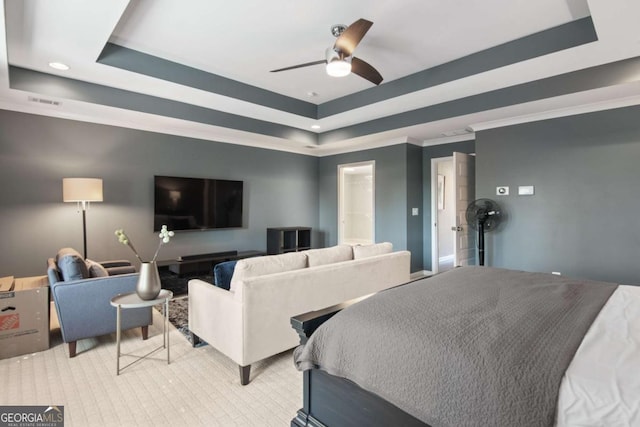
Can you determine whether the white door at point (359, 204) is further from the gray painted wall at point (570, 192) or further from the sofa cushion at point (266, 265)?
the sofa cushion at point (266, 265)

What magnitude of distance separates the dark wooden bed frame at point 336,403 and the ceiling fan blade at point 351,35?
1.92 m

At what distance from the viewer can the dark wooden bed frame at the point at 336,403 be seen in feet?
4.45

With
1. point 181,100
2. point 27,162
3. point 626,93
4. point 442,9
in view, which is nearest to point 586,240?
point 626,93

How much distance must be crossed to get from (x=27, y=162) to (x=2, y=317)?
2067mm

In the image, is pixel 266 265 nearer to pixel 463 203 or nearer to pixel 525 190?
pixel 525 190

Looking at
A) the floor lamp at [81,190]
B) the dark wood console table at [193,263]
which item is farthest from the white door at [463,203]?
the floor lamp at [81,190]

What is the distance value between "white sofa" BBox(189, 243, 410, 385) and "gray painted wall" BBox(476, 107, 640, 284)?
258cm

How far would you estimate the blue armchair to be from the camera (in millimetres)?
2617

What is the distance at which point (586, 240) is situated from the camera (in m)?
3.84

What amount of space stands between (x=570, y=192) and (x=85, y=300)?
5.18 metres

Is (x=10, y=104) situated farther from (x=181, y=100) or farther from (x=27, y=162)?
(x=181, y=100)

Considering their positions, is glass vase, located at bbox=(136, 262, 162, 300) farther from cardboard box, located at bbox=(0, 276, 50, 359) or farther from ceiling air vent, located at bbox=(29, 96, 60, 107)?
ceiling air vent, located at bbox=(29, 96, 60, 107)

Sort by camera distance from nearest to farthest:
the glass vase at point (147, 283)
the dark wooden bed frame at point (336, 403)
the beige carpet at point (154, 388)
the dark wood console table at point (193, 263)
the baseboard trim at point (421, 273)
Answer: the dark wooden bed frame at point (336, 403) < the beige carpet at point (154, 388) < the glass vase at point (147, 283) < the dark wood console table at point (193, 263) < the baseboard trim at point (421, 273)

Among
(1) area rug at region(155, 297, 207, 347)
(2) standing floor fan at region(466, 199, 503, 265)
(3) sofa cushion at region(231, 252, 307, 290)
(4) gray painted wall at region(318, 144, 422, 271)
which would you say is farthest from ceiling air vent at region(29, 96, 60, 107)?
(2) standing floor fan at region(466, 199, 503, 265)
